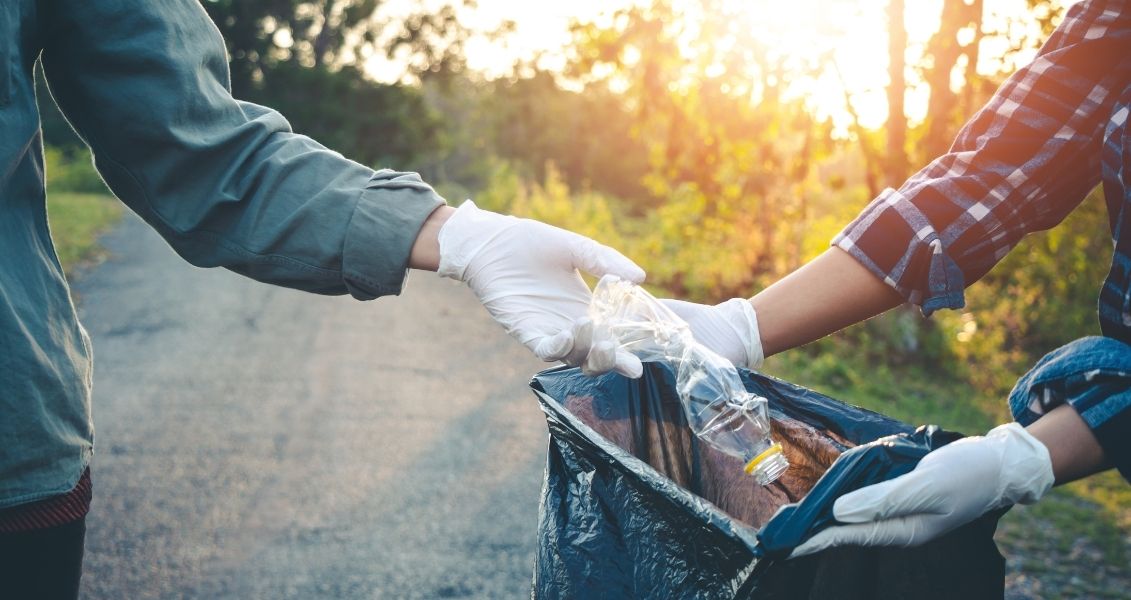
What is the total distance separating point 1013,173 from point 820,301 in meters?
0.40

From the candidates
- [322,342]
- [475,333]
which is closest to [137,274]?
[322,342]

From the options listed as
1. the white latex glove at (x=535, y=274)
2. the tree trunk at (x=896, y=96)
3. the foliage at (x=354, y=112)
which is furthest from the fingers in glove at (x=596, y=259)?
the foliage at (x=354, y=112)

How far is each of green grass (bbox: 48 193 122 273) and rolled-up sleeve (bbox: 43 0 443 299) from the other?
625 centimetres

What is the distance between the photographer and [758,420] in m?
1.52

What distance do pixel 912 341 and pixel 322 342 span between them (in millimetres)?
4695

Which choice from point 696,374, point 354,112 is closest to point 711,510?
point 696,374

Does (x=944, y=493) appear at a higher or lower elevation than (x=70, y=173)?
higher

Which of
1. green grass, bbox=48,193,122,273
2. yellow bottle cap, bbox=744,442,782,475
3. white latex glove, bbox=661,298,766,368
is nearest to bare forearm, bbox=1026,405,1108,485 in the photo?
yellow bottle cap, bbox=744,442,782,475

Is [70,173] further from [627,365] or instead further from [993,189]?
[993,189]

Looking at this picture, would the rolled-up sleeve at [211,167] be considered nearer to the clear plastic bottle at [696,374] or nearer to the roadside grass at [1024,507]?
the clear plastic bottle at [696,374]

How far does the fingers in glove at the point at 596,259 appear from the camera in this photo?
1433 millimetres

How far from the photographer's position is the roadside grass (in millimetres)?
3043

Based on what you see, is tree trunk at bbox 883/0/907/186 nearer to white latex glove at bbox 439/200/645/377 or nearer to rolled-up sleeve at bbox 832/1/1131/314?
rolled-up sleeve at bbox 832/1/1131/314

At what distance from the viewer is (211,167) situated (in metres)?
1.17
